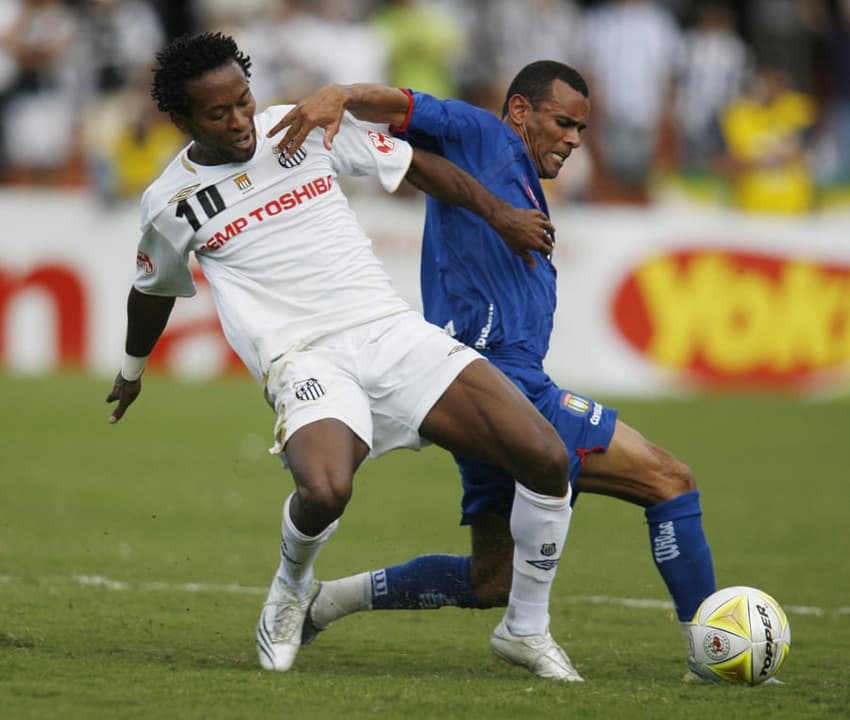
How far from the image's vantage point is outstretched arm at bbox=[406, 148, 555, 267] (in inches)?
243

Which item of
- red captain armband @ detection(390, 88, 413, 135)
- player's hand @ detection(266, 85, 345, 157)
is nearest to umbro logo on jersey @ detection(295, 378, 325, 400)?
player's hand @ detection(266, 85, 345, 157)

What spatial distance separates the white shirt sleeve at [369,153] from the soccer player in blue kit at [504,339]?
0.26 feet

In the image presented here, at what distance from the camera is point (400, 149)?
629 cm

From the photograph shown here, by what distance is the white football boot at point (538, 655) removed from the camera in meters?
6.03

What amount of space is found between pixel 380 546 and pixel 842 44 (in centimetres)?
1296

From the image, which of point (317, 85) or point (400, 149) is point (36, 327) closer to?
point (317, 85)

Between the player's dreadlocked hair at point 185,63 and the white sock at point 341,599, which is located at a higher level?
the player's dreadlocked hair at point 185,63

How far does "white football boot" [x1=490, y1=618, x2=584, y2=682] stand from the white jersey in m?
1.34

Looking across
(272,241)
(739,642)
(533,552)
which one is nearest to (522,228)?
(272,241)

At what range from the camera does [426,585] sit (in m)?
6.73

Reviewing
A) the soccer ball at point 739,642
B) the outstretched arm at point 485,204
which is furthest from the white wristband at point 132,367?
the soccer ball at point 739,642

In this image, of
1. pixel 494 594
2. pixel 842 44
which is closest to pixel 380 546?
pixel 494 594

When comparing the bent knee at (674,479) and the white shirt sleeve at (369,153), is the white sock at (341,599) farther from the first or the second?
the white shirt sleeve at (369,153)

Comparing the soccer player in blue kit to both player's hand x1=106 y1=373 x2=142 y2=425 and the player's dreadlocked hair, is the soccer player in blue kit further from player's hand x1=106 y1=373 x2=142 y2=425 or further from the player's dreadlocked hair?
player's hand x1=106 y1=373 x2=142 y2=425
